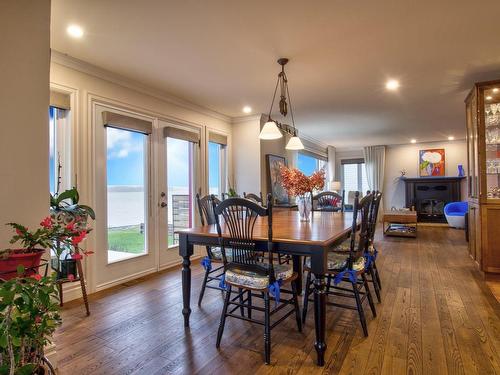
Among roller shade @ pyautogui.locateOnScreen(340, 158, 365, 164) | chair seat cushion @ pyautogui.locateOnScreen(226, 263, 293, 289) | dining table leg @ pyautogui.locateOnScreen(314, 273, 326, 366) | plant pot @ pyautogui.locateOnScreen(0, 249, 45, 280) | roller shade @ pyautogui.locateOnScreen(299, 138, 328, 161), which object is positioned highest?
roller shade @ pyautogui.locateOnScreen(299, 138, 328, 161)

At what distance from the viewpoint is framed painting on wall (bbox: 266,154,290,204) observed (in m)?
5.36

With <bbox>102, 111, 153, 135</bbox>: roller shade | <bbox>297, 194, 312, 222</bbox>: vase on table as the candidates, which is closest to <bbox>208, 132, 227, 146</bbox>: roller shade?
<bbox>102, 111, 153, 135</bbox>: roller shade

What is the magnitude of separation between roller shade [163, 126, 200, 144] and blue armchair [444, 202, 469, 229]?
260 inches

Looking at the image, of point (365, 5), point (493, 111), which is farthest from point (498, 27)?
point (493, 111)

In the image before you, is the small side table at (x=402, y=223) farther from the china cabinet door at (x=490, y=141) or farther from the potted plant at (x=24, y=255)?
the potted plant at (x=24, y=255)

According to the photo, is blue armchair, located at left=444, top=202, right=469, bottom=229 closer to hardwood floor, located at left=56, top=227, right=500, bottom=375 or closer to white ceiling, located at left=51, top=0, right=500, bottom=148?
white ceiling, located at left=51, top=0, right=500, bottom=148

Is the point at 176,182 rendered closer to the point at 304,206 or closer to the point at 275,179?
the point at 275,179

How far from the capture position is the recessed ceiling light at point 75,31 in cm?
241

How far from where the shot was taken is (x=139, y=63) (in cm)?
313

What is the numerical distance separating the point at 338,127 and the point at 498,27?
Answer: 4.10 meters

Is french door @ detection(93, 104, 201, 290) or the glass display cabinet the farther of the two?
the glass display cabinet

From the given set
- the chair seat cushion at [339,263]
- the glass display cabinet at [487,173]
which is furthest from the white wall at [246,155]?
the glass display cabinet at [487,173]

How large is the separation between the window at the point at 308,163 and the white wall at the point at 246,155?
237 cm

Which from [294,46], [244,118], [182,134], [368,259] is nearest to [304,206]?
[368,259]
